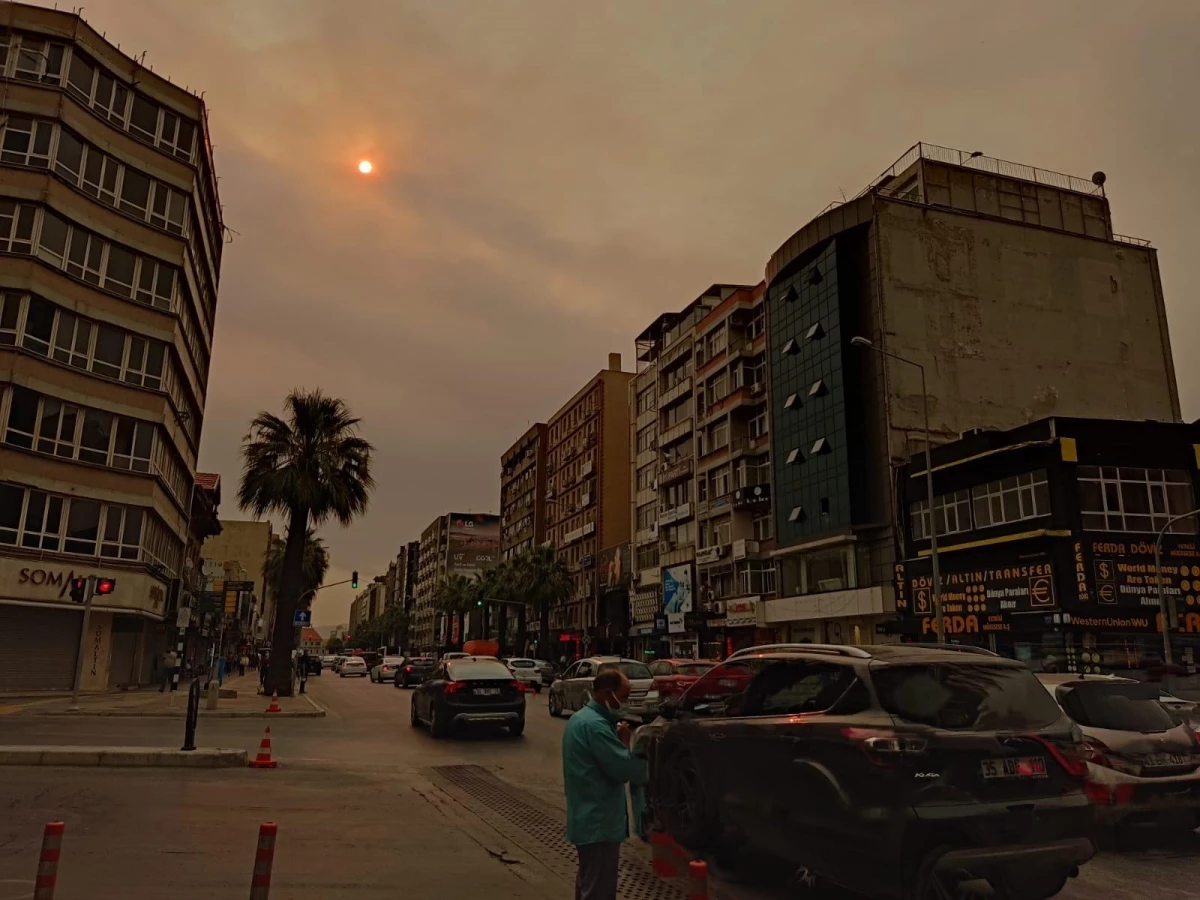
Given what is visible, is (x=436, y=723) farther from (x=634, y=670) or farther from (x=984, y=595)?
(x=984, y=595)

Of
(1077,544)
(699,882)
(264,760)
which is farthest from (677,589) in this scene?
(699,882)

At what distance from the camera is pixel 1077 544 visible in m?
31.2

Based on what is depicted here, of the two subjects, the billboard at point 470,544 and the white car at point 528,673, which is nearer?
the white car at point 528,673

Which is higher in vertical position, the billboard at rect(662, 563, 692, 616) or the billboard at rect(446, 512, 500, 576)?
the billboard at rect(446, 512, 500, 576)

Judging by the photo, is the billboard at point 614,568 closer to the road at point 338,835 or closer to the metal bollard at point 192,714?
the road at point 338,835

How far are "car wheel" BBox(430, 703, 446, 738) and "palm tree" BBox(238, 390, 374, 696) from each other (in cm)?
1363

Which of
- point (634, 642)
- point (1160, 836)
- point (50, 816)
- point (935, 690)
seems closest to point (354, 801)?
point (50, 816)

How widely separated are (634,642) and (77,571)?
43.1 meters

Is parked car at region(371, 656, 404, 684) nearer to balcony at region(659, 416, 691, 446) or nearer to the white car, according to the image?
the white car

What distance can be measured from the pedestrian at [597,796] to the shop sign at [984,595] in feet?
99.3

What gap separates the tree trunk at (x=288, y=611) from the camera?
3094 centimetres

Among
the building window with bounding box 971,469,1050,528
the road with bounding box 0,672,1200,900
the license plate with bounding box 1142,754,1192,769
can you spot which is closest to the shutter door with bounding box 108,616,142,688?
the road with bounding box 0,672,1200,900

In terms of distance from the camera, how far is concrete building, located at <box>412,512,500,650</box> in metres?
148

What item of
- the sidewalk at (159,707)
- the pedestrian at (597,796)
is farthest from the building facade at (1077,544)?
the pedestrian at (597,796)
